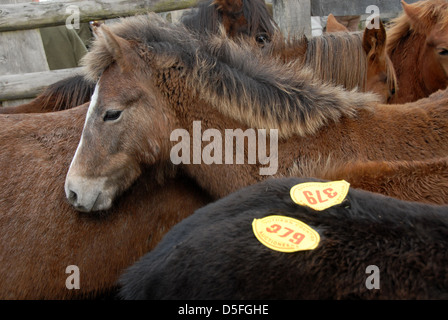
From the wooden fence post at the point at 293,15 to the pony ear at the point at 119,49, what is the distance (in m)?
2.38

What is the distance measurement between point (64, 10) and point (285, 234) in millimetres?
4050

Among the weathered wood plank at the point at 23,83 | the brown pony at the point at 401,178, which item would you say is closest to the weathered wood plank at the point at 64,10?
the weathered wood plank at the point at 23,83

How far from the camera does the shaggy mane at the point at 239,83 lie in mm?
2488

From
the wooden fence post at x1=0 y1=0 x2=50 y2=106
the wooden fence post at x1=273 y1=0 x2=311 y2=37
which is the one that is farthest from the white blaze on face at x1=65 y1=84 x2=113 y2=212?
the wooden fence post at x1=0 y1=0 x2=50 y2=106

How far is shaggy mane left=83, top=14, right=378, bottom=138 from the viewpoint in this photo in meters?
2.49

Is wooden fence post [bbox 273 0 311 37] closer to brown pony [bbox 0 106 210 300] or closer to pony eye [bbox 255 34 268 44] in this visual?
pony eye [bbox 255 34 268 44]

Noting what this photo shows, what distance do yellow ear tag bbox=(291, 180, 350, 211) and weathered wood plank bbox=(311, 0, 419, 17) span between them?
130 inches

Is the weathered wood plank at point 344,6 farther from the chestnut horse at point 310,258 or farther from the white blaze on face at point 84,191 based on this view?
the chestnut horse at point 310,258

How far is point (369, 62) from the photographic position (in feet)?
11.4

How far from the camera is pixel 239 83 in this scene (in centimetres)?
252

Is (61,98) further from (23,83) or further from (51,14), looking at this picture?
(51,14)

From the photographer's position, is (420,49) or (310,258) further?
(420,49)

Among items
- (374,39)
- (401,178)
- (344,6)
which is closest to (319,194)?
(401,178)
